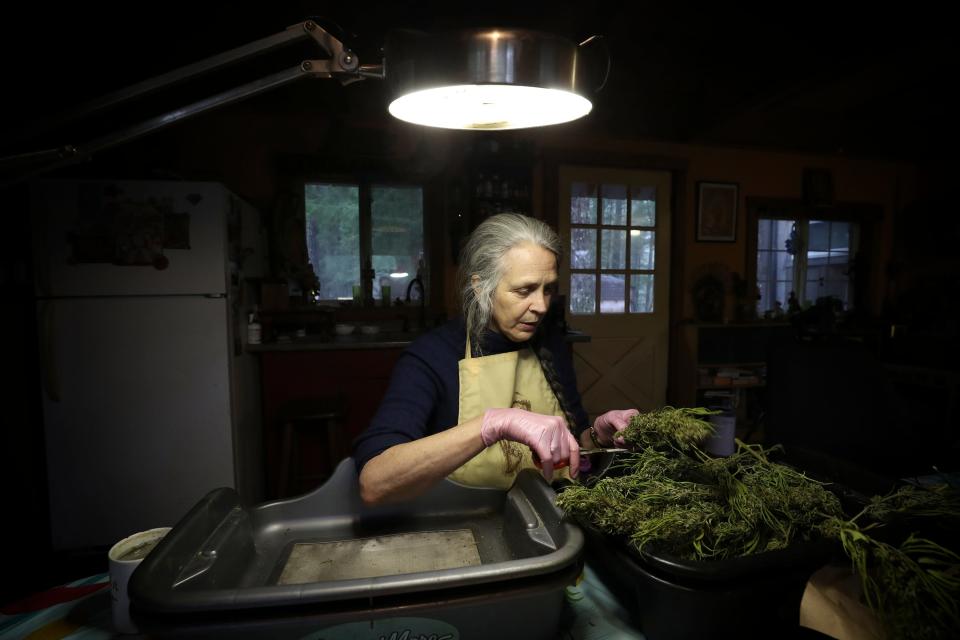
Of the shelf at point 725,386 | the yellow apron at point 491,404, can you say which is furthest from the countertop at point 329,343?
the shelf at point 725,386

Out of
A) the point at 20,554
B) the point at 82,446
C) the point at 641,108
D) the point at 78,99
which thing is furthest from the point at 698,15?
the point at 20,554

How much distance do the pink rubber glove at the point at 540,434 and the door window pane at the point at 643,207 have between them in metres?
3.92

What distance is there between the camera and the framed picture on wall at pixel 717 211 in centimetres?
466

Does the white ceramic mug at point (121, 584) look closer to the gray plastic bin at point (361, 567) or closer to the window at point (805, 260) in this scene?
the gray plastic bin at point (361, 567)

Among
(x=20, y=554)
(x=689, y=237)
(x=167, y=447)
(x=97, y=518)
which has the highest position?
(x=689, y=237)

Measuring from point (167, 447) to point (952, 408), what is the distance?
5163 millimetres

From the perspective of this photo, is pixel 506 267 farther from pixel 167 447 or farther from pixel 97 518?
pixel 97 518

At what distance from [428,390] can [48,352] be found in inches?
93.3

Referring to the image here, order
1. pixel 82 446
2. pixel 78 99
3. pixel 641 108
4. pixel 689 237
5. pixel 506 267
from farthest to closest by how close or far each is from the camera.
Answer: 1. pixel 689 237
2. pixel 641 108
3. pixel 78 99
4. pixel 82 446
5. pixel 506 267

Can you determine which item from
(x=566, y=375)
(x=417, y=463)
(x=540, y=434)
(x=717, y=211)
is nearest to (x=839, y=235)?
(x=717, y=211)

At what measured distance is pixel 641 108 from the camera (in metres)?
4.16

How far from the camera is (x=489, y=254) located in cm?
144

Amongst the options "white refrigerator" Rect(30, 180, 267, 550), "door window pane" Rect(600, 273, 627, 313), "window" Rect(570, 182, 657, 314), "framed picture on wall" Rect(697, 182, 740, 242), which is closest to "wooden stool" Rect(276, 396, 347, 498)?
"white refrigerator" Rect(30, 180, 267, 550)

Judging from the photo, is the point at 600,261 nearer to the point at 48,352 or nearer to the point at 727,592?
the point at 48,352
